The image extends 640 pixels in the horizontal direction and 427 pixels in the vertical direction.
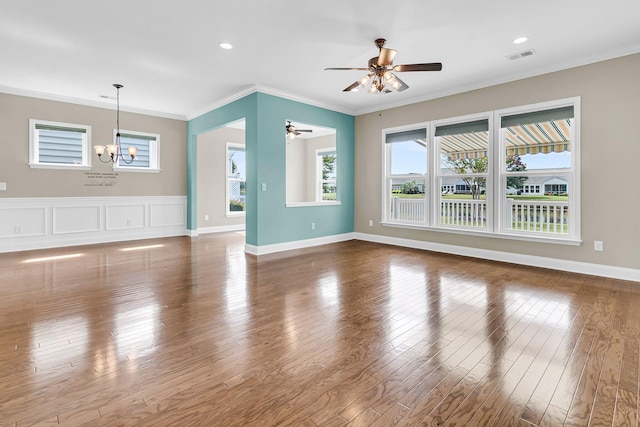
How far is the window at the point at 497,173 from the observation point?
464 centimetres

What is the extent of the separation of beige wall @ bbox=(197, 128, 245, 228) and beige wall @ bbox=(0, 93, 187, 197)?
1.38ft

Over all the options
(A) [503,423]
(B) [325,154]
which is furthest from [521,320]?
(B) [325,154]

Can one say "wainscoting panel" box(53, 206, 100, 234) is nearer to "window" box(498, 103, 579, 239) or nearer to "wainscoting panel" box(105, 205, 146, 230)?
"wainscoting panel" box(105, 205, 146, 230)

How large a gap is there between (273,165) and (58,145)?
421cm

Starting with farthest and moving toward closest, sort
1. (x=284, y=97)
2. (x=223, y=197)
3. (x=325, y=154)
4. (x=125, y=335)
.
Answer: (x=325, y=154) → (x=223, y=197) → (x=284, y=97) → (x=125, y=335)

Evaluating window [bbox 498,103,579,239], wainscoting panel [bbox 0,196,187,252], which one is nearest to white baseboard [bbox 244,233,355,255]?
wainscoting panel [bbox 0,196,187,252]

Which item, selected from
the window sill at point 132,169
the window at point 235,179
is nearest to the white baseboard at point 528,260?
the window at point 235,179

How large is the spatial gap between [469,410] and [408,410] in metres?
0.30

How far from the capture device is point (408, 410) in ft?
5.39

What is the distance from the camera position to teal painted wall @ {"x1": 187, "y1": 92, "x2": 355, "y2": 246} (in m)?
5.64

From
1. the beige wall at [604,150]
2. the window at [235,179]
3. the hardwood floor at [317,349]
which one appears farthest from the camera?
the window at [235,179]

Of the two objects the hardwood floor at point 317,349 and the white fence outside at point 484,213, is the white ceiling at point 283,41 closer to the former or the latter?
the white fence outside at point 484,213

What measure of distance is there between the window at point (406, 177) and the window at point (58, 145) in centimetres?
606

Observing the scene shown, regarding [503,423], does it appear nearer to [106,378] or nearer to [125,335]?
[106,378]
